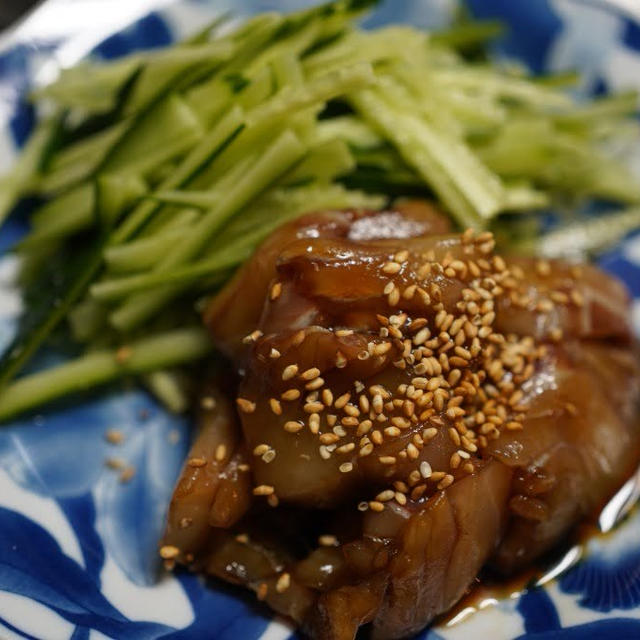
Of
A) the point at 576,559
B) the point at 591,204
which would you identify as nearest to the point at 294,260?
the point at 576,559

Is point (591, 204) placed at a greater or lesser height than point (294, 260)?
lesser

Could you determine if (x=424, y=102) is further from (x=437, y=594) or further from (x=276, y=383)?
(x=437, y=594)

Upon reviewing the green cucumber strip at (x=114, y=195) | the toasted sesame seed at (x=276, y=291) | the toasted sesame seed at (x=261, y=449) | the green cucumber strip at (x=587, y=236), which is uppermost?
the green cucumber strip at (x=114, y=195)

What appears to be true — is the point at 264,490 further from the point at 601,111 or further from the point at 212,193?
the point at 601,111

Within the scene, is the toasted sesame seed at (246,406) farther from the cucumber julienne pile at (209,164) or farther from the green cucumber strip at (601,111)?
the green cucumber strip at (601,111)

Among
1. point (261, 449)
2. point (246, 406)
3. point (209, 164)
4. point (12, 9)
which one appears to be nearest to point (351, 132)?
point (209, 164)

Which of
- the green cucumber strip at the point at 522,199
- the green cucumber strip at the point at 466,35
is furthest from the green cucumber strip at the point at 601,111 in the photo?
the green cucumber strip at the point at 466,35

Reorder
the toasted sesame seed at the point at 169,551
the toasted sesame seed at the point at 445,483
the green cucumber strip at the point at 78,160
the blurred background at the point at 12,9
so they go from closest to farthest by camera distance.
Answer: the toasted sesame seed at the point at 445,483 < the toasted sesame seed at the point at 169,551 < the green cucumber strip at the point at 78,160 < the blurred background at the point at 12,9

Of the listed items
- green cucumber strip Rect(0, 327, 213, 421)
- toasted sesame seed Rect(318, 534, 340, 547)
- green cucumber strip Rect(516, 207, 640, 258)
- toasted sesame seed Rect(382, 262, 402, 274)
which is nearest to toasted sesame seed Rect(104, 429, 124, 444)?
green cucumber strip Rect(0, 327, 213, 421)

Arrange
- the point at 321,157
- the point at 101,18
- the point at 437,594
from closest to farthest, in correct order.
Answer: the point at 437,594 → the point at 321,157 → the point at 101,18
